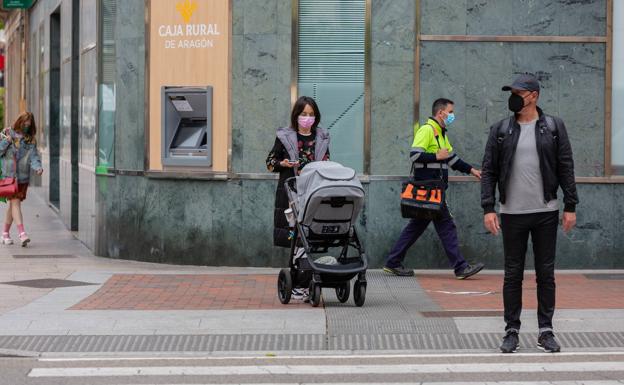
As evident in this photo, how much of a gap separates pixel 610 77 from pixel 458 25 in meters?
1.71

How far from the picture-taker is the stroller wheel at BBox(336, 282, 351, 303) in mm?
10844

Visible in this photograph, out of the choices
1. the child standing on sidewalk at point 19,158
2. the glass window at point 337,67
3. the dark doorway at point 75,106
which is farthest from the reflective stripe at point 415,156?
the dark doorway at point 75,106

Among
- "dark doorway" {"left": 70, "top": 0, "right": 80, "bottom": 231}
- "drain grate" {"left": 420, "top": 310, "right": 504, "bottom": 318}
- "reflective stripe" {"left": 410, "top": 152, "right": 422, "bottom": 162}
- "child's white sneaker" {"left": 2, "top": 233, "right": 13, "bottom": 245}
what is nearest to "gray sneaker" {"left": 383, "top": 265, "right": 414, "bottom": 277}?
"reflective stripe" {"left": 410, "top": 152, "right": 422, "bottom": 162}

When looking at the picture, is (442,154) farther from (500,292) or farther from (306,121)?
(306,121)

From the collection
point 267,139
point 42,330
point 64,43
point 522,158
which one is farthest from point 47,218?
point 522,158

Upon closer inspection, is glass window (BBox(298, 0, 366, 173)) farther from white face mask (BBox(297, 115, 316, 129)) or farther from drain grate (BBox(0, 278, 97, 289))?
A: drain grate (BBox(0, 278, 97, 289))

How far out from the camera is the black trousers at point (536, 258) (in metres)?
8.85

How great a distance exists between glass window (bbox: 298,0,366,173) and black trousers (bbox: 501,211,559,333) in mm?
4992

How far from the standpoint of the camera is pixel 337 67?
544 inches

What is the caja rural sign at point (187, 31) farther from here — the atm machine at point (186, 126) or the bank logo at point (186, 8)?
the atm machine at point (186, 126)

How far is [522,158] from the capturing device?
8.78 meters

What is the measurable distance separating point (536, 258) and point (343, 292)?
243 centimetres

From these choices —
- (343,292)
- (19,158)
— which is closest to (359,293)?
(343,292)

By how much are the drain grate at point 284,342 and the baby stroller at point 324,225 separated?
3.89 ft
